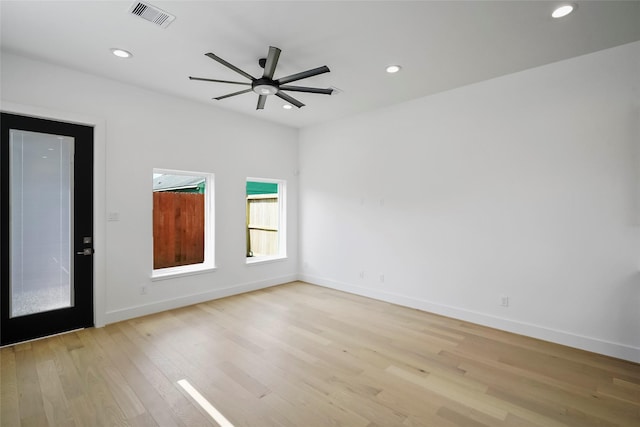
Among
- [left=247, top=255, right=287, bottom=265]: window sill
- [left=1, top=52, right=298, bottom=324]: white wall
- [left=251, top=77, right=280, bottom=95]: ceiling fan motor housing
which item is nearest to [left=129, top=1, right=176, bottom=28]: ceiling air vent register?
[left=251, top=77, right=280, bottom=95]: ceiling fan motor housing

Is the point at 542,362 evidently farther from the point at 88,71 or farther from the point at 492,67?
the point at 88,71

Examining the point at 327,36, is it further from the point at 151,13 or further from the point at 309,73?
the point at 151,13

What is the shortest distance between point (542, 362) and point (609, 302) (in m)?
0.95

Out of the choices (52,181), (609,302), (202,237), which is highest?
(52,181)

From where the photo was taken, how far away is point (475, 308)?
3.77 m

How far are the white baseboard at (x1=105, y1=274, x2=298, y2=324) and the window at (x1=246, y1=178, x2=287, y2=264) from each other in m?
0.47

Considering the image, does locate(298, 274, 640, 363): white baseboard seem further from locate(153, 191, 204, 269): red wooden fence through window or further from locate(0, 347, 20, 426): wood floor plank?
locate(0, 347, 20, 426): wood floor plank

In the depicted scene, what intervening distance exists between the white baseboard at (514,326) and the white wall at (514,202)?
0.04 feet

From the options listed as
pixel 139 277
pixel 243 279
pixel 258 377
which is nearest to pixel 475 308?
pixel 258 377

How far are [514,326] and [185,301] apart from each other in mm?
4373

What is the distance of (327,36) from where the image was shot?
2730 millimetres

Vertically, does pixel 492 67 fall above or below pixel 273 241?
above

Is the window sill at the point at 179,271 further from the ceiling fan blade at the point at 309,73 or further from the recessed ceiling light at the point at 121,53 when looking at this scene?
the ceiling fan blade at the point at 309,73

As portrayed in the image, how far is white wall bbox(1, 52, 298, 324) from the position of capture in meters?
3.32
